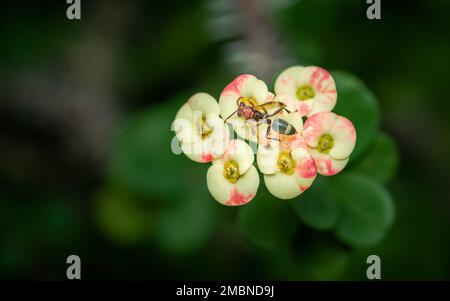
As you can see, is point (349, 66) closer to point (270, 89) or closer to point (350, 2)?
point (350, 2)

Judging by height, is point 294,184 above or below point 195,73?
below

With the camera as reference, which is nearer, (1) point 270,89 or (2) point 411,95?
(1) point 270,89

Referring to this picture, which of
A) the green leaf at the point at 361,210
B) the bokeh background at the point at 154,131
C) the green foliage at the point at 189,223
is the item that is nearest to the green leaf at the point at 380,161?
the green leaf at the point at 361,210

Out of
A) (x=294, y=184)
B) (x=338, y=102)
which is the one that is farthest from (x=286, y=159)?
(x=338, y=102)

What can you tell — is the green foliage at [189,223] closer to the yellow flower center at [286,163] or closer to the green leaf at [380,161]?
the green leaf at [380,161]

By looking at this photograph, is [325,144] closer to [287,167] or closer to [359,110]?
[287,167]

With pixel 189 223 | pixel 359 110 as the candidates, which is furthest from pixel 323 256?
pixel 189 223

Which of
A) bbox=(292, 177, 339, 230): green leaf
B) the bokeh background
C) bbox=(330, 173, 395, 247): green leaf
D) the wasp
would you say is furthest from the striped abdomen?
the bokeh background
